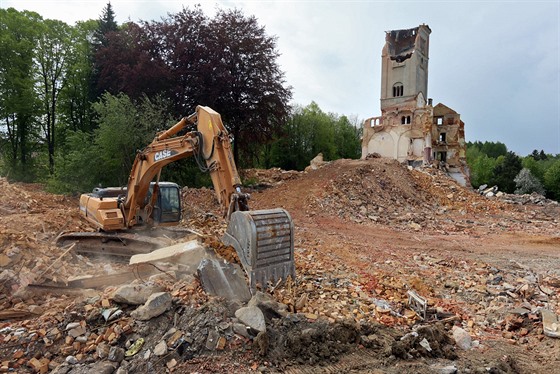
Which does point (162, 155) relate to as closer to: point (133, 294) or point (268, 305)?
point (133, 294)

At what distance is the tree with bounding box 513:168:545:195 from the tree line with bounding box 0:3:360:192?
2775 cm

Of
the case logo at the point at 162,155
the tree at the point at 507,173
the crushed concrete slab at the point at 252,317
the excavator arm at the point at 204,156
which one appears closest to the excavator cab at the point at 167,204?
the excavator arm at the point at 204,156

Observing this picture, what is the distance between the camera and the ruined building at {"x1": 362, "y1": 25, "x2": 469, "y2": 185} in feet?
89.2

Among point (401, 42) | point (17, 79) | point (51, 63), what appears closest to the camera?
point (17, 79)

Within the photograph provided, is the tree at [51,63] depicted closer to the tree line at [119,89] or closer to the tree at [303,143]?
the tree line at [119,89]

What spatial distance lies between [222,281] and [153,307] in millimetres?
883

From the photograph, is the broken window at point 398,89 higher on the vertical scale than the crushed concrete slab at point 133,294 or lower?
higher

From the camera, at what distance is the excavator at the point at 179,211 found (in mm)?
5162

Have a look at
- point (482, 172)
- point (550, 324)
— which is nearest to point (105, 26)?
point (550, 324)

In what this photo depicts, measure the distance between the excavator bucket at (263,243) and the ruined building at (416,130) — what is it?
23.4 m

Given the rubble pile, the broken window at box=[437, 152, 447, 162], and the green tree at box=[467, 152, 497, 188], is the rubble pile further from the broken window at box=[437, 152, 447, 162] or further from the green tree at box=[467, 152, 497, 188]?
the green tree at box=[467, 152, 497, 188]

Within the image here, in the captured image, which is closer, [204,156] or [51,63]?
[204,156]

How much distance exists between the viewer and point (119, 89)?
63.6 feet

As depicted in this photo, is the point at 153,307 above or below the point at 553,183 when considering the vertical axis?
below
